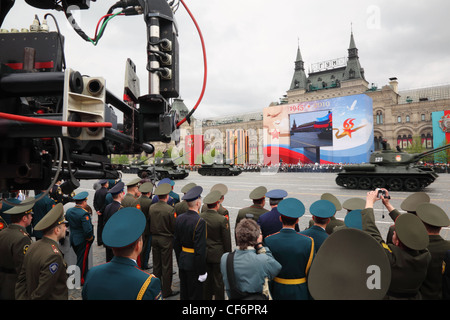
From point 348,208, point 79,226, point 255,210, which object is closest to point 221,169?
point 79,226

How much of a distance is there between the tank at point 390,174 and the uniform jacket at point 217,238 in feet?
53.1

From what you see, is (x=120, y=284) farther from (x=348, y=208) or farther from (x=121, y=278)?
(x=348, y=208)

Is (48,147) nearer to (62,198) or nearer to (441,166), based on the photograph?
(62,198)

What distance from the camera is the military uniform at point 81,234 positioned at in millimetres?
5051

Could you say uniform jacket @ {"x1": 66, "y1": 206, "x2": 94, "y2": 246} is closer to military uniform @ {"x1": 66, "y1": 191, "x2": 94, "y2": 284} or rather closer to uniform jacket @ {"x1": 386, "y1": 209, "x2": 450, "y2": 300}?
military uniform @ {"x1": 66, "y1": 191, "x2": 94, "y2": 284}

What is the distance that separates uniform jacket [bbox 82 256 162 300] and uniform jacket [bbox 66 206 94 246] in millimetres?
3178

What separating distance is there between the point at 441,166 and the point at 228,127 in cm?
5350

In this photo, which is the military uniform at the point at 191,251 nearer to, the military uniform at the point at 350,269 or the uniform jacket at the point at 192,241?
the uniform jacket at the point at 192,241

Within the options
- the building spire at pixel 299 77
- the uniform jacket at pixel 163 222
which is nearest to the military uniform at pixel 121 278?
the uniform jacket at pixel 163 222

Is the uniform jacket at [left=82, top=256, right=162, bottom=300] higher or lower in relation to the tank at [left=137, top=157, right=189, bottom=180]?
lower

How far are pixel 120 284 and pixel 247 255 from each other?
1.18 m

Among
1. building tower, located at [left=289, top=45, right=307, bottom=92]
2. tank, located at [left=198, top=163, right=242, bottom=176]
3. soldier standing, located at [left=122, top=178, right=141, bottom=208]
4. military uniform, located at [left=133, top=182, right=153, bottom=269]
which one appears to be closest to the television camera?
military uniform, located at [left=133, top=182, right=153, bottom=269]

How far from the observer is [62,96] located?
1.69 meters

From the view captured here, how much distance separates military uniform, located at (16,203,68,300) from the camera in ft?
9.43
